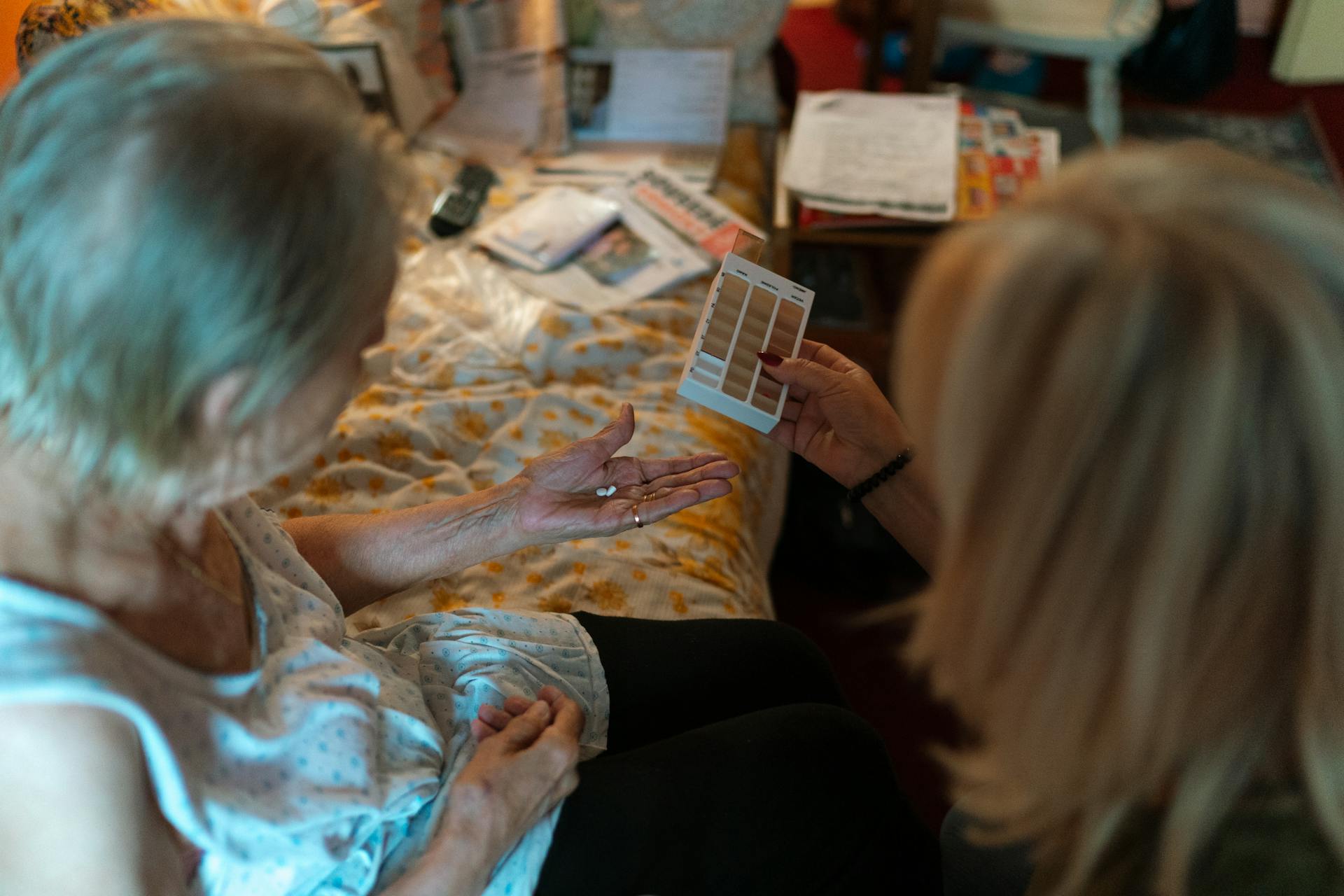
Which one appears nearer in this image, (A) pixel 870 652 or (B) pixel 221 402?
(B) pixel 221 402

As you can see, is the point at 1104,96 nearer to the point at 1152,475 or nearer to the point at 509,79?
the point at 509,79

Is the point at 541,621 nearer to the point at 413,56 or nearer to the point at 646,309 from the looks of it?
the point at 646,309

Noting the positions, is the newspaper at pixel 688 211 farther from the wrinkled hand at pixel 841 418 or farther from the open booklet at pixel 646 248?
the wrinkled hand at pixel 841 418

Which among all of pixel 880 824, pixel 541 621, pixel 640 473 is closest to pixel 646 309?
pixel 640 473

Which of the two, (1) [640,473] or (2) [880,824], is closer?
(2) [880,824]

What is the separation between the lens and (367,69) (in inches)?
72.4

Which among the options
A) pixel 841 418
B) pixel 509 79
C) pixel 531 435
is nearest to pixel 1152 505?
pixel 841 418

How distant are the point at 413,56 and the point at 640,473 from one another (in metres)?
1.29

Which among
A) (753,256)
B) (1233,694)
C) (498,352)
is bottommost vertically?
(498,352)

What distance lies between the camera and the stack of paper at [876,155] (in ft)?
6.05

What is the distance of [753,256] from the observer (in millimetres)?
1188

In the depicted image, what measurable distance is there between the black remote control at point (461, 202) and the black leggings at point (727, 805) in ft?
3.32

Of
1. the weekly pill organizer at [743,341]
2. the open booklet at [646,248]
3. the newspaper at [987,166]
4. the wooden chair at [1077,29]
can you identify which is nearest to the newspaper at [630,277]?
the open booklet at [646,248]

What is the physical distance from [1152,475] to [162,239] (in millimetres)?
536
